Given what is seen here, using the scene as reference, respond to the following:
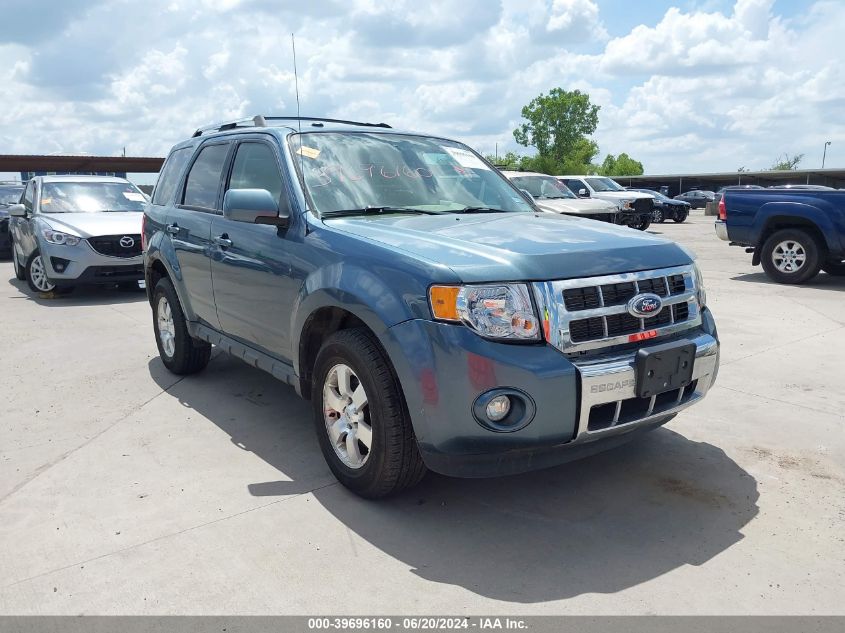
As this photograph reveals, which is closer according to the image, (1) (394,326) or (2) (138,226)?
(1) (394,326)

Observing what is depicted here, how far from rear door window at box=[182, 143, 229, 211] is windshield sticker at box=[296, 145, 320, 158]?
0.94m

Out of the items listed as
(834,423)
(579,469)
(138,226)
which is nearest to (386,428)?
(579,469)

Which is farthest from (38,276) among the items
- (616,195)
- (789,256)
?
(616,195)

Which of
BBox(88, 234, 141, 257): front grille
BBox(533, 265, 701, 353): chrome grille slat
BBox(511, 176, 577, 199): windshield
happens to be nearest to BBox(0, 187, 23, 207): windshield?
BBox(88, 234, 141, 257): front grille

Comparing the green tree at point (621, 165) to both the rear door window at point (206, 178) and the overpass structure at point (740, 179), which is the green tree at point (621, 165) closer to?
the overpass structure at point (740, 179)

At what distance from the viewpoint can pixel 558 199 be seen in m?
16.2

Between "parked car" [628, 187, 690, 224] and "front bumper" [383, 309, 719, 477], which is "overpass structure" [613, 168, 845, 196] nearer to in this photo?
"parked car" [628, 187, 690, 224]

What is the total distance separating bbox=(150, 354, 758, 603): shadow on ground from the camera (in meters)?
2.95

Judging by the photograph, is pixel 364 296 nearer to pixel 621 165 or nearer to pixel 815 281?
pixel 815 281

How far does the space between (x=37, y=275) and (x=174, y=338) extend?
579 centimetres

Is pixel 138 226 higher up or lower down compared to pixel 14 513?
higher up

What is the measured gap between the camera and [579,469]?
395 cm
